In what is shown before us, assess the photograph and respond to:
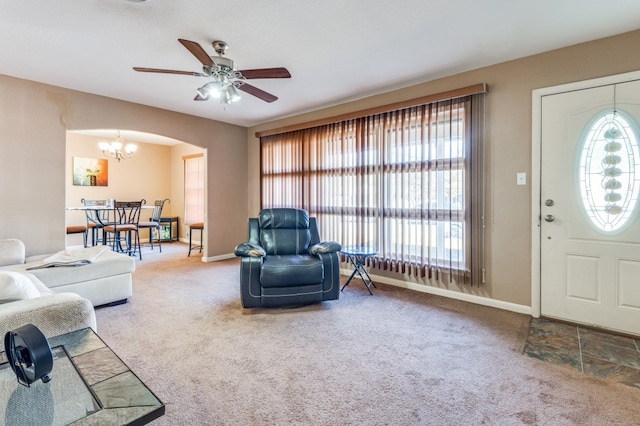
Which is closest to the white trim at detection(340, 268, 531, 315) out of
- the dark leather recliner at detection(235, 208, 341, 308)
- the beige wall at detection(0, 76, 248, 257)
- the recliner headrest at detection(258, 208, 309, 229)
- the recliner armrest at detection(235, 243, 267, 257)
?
the dark leather recliner at detection(235, 208, 341, 308)

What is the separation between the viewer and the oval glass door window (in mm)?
2568

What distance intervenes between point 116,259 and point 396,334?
9.44ft

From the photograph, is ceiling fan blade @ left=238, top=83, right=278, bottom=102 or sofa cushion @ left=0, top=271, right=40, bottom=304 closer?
sofa cushion @ left=0, top=271, right=40, bottom=304

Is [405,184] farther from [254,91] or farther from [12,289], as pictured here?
[12,289]

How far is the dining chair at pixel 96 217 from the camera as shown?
5801mm

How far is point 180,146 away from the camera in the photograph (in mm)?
8055

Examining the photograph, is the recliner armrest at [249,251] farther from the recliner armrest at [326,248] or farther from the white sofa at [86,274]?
the white sofa at [86,274]

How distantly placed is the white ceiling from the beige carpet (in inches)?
98.0

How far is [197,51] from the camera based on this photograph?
2.27 m

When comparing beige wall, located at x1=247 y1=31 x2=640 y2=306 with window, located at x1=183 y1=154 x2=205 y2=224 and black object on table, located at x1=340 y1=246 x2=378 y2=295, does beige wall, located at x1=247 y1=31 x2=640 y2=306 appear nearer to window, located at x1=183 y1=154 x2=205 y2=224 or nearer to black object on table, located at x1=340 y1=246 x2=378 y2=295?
black object on table, located at x1=340 y1=246 x2=378 y2=295

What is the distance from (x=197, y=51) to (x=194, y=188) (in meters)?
5.83

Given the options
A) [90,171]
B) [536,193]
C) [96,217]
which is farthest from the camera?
[90,171]

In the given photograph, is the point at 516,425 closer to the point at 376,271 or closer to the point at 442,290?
the point at 442,290

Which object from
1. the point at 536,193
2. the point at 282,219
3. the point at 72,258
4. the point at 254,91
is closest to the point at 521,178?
the point at 536,193
